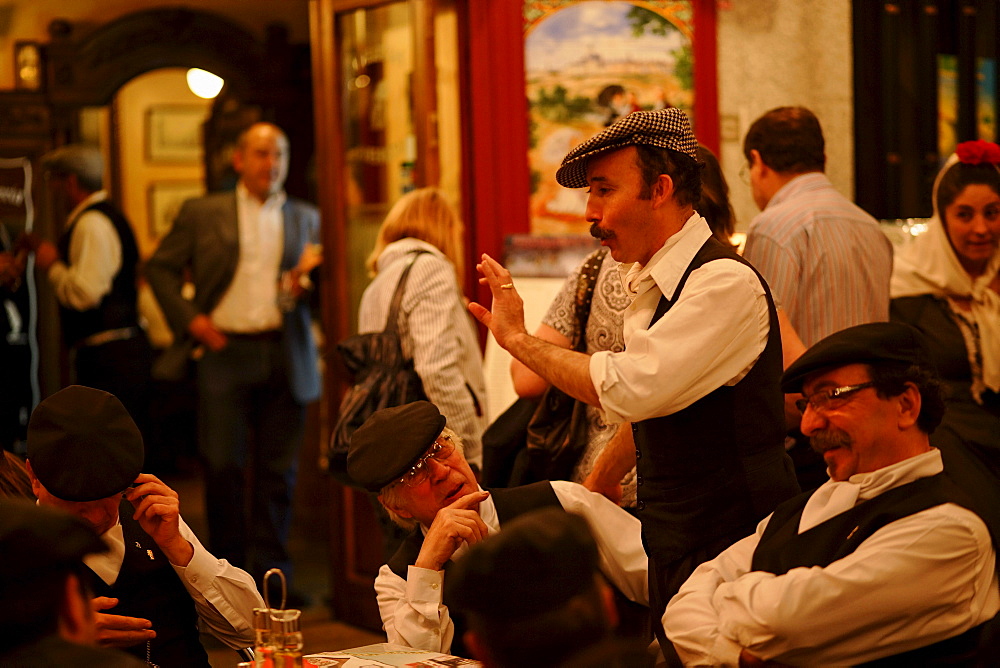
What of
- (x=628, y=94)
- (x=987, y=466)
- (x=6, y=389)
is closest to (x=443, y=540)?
(x=987, y=466)

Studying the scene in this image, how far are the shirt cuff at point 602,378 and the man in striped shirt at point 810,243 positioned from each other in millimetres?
1189

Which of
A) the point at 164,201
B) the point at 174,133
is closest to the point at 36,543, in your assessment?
the point at 164,201

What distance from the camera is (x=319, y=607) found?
5.31 m

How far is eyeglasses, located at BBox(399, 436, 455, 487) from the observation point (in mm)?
2588

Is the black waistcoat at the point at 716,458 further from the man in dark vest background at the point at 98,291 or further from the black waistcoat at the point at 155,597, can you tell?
the man in dark vest background at the point at 98,291

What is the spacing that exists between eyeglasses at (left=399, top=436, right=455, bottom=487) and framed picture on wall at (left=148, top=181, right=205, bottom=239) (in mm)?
7177

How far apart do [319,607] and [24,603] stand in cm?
397

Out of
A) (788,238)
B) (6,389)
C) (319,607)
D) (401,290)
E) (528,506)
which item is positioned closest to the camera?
(528,506)

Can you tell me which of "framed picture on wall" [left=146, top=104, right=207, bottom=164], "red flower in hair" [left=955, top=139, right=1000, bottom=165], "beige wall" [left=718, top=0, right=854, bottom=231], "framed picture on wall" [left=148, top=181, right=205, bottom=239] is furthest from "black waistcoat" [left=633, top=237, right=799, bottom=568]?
"framed picture on wall" [left=146, top=104, right=207, bottom=164]

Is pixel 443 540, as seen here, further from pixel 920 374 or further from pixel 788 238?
pixel 788 238

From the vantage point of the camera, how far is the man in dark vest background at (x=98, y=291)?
585 cm

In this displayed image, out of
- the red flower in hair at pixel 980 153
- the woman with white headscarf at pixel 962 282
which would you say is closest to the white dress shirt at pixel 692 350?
the woman with white headscarf at pixel 962 282

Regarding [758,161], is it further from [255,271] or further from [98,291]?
[98,291]

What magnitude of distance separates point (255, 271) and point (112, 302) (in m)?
0.84
